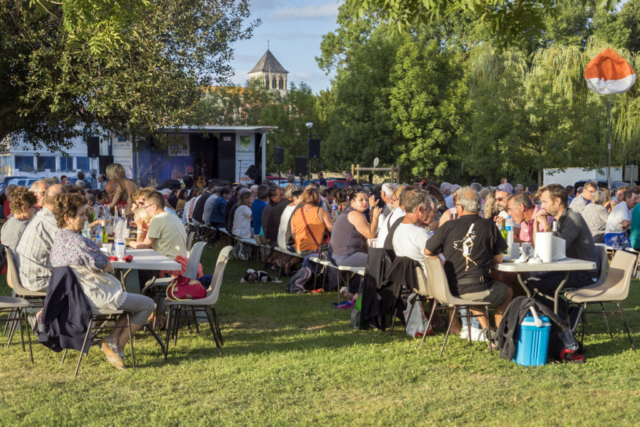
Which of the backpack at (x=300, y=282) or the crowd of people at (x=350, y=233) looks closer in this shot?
the crowd of people at (x=350, y=233)

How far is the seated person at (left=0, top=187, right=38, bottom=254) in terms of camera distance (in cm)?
666

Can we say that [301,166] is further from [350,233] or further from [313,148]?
[350,233]

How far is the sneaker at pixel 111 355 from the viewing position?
5.25 meters

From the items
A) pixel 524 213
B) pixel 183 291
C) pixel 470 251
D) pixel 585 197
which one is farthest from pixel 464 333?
→ pixel 585 197

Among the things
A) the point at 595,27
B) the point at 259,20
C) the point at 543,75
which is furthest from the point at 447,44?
the point at 259,20

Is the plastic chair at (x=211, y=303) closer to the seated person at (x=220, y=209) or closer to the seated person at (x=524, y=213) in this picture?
the seated person at (x=524, y=213)

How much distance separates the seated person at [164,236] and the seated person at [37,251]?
1214mm

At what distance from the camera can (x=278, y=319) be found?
23.7ft

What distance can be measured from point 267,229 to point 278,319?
3.41m

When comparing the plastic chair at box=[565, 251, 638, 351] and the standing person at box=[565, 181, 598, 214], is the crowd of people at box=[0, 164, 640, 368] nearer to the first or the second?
the standing person at box=[565, 181, 598, 214]

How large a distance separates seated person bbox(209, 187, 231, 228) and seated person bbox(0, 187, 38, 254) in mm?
7122

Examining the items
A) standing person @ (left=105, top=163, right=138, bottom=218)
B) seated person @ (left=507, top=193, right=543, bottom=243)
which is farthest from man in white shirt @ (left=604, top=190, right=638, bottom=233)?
standing person @ (left=105, top=163, right=138, bottom=218)

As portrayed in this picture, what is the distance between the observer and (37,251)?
5.64 meters

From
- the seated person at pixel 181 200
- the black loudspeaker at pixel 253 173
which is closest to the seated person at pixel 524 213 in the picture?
the seated person at pixel 181 200
